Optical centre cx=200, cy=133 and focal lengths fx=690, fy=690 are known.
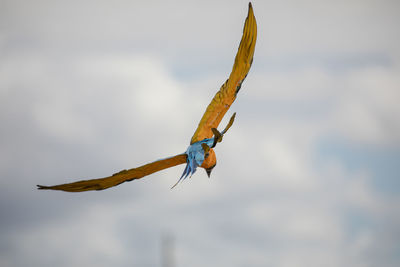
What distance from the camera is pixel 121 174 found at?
2456cm

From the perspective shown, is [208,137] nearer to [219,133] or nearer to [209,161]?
[209,161]

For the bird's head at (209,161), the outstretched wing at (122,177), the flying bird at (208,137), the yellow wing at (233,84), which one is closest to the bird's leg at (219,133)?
the flying bird at (208,137)

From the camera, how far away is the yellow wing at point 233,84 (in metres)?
26.9

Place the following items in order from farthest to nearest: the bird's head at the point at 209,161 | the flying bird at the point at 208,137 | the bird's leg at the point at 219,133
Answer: the bird's head at the point at 209,161 → the flying bird at the point at 208,137 → the bird's leg at the point at 219,133

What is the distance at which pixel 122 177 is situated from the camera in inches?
976

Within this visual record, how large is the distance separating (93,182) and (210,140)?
4.42m

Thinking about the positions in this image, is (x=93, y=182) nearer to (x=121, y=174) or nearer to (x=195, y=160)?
(x=121, y=174)

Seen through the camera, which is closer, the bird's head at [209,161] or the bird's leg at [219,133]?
the bird's leg at [219,133]

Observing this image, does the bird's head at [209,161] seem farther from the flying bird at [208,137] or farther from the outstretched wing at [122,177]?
the outstretched wing at [122,177]

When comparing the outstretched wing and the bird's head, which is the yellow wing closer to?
the bird's head

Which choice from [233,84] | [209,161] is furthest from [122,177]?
[233,84]

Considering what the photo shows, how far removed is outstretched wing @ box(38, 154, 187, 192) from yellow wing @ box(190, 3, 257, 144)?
2119mm

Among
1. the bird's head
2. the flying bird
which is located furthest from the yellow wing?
the bird's head

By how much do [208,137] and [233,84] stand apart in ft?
8.44
